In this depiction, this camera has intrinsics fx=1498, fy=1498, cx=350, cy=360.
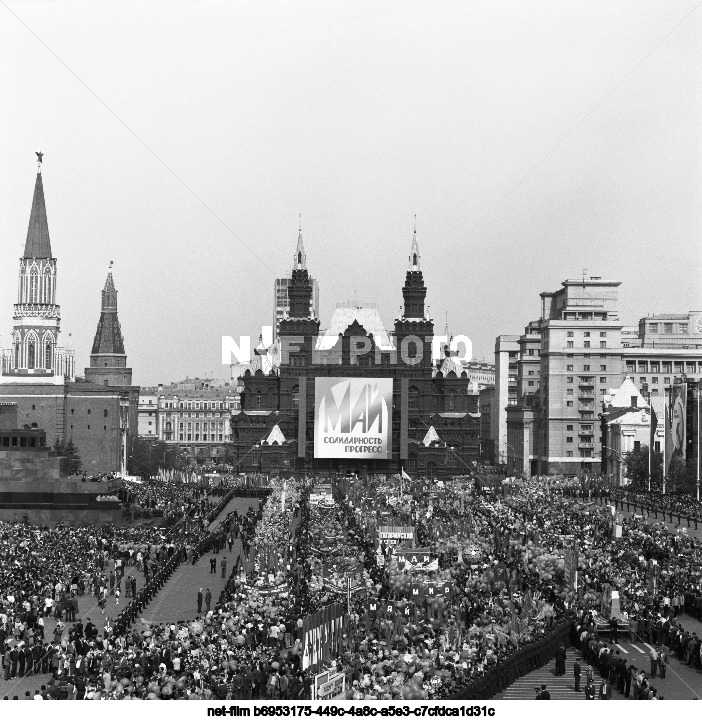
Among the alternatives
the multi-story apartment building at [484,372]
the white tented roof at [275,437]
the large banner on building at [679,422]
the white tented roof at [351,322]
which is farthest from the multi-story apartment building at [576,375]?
the large banner on building at [679,422]

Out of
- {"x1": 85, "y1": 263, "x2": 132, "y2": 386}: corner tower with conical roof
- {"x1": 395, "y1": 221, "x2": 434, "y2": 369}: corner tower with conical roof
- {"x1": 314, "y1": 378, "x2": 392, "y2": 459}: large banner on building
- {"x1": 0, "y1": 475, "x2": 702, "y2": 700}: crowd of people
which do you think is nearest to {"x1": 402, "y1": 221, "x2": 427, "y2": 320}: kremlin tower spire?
{"x1": 395, "y1": 221, "x2": 434, "y2": 369}: corner tower with conical roof

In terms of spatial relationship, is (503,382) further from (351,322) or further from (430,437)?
(430,437)

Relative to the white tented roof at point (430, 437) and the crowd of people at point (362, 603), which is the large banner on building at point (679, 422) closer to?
the crowd of people at point (362, 603)

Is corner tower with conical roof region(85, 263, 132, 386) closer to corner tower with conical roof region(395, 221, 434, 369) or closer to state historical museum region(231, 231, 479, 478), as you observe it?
state historical museum region(231, 231, 479, 478)

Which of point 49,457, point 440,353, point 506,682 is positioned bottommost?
point 506,682

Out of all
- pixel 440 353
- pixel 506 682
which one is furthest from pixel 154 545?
pixel 440 353
